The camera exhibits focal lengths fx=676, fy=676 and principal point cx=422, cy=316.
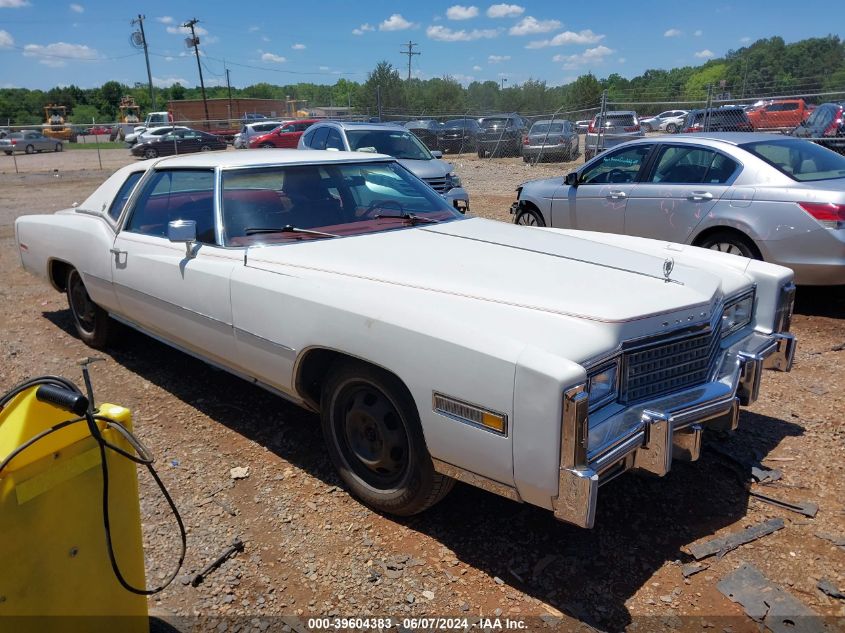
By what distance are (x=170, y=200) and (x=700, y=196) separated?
4.64 m

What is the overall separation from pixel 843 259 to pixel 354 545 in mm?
4708

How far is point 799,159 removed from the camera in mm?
6191

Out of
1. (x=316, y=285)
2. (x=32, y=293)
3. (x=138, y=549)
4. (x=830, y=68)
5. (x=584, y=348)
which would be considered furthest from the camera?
(x=830, y=68)

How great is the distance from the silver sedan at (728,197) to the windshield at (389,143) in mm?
3905

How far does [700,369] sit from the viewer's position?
9.89 feet

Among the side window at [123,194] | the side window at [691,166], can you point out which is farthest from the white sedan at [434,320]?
the side window at [691,166]

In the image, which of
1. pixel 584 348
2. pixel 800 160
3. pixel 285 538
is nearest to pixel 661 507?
pixel 584 348

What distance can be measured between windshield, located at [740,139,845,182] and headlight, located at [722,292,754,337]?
2857mm

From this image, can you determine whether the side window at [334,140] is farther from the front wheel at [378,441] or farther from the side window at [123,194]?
the front wheel at [378,441]

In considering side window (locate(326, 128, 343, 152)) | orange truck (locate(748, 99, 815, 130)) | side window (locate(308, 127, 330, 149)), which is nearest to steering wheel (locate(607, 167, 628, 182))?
side window (locate(326, 128, 343, 152))

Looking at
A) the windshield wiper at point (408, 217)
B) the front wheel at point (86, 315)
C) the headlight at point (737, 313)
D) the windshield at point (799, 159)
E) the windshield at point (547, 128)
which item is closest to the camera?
the headlight at point (737, 313)

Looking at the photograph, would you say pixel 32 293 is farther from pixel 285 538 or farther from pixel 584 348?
pixel 584 348

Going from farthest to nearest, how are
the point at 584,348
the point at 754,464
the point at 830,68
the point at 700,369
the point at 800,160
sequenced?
the point at 830,68, the point at 800,160, the point at 754,464, the point at 700,369, the point at 584,348

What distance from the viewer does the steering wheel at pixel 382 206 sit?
428 cm
